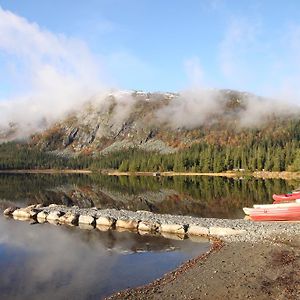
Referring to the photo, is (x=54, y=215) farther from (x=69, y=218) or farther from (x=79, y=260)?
(x=79, y=260)

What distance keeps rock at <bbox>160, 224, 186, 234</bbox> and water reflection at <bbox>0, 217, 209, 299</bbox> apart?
3312 millimetres

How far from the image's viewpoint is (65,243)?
156ft

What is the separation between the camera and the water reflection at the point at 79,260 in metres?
31.1

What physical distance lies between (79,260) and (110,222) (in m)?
17.4

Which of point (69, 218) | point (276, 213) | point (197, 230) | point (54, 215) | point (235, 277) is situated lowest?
point (235, 277)

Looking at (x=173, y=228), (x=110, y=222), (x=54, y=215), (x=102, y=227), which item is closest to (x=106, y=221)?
(x=110, y=222)

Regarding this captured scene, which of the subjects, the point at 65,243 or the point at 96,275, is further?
the point at 65,243

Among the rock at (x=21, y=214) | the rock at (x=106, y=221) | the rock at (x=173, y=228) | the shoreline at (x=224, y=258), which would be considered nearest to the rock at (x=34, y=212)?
the rock at (x=21, y=214)

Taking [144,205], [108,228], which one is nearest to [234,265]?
[108,228]

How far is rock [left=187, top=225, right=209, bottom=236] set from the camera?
49553 millimetres

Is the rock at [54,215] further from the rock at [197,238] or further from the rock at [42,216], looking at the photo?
the rock at [197,238]

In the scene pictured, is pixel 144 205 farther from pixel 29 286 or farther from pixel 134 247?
pixel 29 286

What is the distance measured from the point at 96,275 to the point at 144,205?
51.5 meters

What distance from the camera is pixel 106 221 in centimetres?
5703
